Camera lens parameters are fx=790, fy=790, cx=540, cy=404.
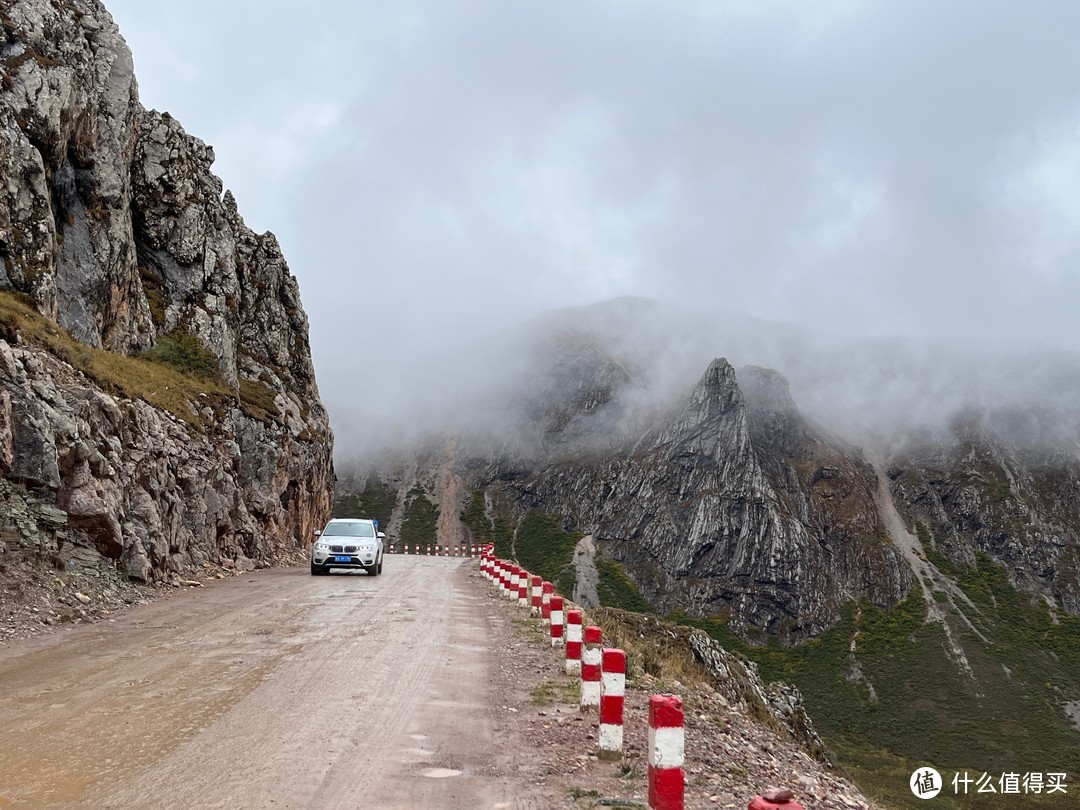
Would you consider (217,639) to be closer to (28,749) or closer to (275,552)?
(28,749)

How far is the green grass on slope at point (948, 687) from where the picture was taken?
9369cm

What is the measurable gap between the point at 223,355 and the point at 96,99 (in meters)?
13.3

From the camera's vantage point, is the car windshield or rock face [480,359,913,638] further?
rock face [480,359,913,638]

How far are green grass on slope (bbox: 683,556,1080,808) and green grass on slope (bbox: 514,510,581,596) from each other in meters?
26.2

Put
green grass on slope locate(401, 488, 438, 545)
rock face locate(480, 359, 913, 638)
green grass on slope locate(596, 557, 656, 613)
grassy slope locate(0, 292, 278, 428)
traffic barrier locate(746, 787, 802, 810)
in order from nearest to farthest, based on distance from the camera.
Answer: traffic barrier locate(746, 787, 802, 810) < grassy slope locate(0, 292, 278, 428) < green grass on slope locate(596, 557, 656, 613) < rock face locate(480, 359, 913, 638) < green grass on slope locate(401, 488, 438, 545)

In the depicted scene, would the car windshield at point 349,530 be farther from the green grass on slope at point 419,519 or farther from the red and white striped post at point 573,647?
the green grass on slope at point 419,519

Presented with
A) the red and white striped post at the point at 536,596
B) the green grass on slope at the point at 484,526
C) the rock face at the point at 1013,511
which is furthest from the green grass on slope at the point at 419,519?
the red and white striped post at the point at 536,596

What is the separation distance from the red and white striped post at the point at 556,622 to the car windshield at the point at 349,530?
574 inches

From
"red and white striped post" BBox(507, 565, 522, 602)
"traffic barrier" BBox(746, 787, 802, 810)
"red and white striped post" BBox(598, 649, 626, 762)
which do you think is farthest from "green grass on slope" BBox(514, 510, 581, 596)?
"traffic barrier" BBox(746, 787, 802, 810)

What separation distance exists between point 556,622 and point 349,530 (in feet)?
50.3

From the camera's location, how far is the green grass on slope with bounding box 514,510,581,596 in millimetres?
154250

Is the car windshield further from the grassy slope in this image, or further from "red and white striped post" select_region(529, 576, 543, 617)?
"red and white striped post" select_region(529, 576, 543, 617)

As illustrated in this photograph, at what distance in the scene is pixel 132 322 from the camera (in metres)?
38.6

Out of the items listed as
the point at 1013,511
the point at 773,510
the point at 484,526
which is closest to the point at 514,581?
the point at 773,510
